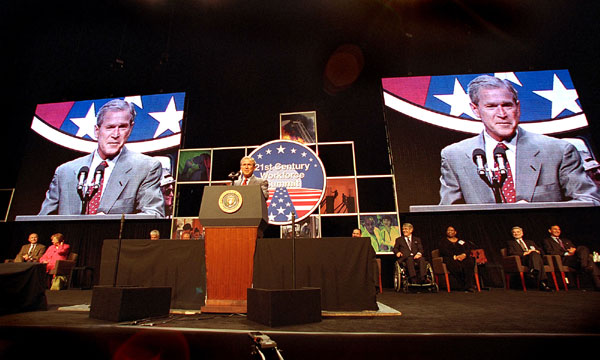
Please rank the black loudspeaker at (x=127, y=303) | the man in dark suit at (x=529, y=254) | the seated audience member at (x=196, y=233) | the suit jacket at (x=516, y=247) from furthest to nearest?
1. the seated audience member at (x=196, y=233)
2. the suit jacket at (x=516, y=247)
3. the man in dark suit at (x=529, y=254)
4. the black loudspeaker at (x=127, y=303)

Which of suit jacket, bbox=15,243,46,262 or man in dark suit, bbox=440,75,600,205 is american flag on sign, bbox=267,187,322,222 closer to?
man in dark suit, bbox=440,75,600,205

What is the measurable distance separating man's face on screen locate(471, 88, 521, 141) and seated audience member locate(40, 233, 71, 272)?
29.0ft

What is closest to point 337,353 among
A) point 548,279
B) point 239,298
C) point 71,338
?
point 239,298

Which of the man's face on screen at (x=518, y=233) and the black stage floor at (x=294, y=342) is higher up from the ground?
the man's face on screen at (x=518, y=233)

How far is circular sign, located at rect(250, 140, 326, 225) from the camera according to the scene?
17.6ft

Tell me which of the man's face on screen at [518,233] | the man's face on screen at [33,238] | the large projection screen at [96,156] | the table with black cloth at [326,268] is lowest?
the table with black cloth at [326,268]

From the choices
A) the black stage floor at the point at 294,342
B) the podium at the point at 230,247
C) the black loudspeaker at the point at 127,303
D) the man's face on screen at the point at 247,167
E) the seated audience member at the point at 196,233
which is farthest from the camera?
the seated audience member at the point at 196,233

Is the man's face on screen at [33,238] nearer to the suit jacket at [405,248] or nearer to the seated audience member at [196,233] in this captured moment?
the seated audience member at [196,233]

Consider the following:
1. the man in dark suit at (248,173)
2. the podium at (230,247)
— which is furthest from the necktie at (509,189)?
the podium at (230,247)

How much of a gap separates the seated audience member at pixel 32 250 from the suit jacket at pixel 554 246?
32.7 feet

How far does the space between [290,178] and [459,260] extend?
341 centimetres

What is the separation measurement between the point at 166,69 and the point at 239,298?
650 centimetres

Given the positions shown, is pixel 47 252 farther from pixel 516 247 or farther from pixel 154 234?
pixel 516 247

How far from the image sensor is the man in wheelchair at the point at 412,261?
A: 5191mm
